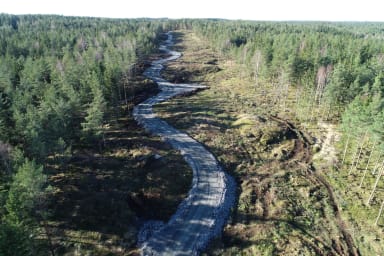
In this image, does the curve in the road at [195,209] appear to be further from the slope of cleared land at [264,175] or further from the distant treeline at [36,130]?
the distant treeline at [36,130]

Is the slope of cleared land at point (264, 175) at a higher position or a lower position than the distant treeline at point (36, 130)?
lower

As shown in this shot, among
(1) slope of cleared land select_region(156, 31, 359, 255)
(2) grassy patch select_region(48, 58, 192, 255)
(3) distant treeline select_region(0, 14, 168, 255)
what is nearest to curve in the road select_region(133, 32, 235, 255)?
(2) grassy patch select_region(48, 58, 192, 255)

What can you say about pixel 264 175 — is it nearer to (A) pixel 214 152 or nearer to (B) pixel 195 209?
(A) pixel 214 152

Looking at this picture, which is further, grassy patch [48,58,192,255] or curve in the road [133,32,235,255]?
grassy patch [48,58,192,255]


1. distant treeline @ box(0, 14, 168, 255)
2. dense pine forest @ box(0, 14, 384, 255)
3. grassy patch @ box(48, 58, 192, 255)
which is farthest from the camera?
grassy patch @ box(48, 58, 192, 255)

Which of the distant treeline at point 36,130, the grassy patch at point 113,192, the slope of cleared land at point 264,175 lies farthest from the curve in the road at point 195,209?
the distant treeline at point 36,130

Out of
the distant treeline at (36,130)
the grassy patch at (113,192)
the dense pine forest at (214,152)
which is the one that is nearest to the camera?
the distant treeline at (36,130)

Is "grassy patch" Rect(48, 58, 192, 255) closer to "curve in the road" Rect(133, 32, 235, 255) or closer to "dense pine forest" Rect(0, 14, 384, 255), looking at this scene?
"dense pine forest" Rect(0, 14, 384, 255)
